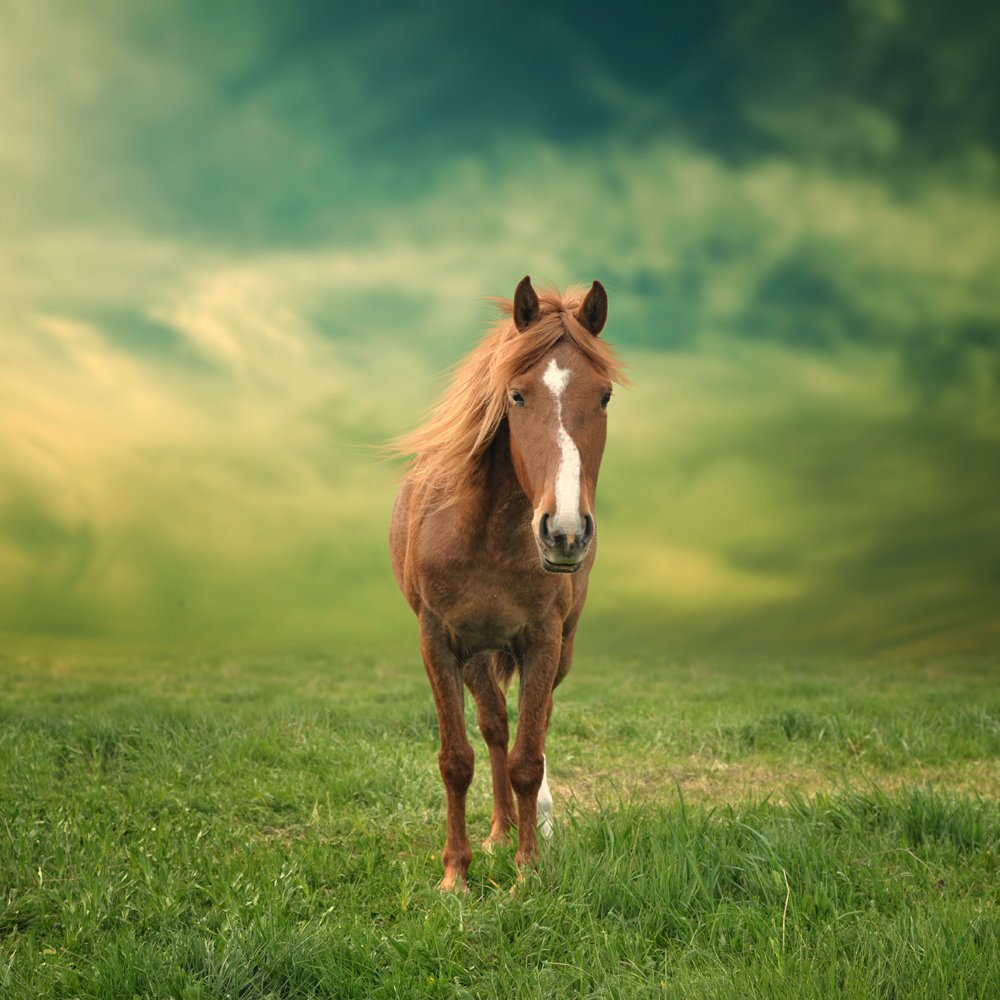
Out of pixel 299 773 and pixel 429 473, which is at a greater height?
pixel 429 473

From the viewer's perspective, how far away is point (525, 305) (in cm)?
395

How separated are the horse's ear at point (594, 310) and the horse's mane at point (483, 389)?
1.3 inches

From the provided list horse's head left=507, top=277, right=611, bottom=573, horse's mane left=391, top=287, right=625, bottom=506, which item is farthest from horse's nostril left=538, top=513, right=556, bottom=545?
horse's mane left=391, top=287, right=625, bottom=506

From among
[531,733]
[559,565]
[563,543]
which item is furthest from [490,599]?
[563,543]

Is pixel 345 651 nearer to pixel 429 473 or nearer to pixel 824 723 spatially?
pixel 824 723

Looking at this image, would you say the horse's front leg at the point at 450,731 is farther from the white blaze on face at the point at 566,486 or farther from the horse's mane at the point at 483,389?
the white blaze on face at the point at 566,486

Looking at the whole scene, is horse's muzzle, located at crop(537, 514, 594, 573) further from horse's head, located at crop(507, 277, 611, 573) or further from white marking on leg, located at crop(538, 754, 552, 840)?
white marking on leg, located at crop(538, 754, 552, 840)

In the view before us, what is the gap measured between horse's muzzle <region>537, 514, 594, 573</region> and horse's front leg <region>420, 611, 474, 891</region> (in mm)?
1247

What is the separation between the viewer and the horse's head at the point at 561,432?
3348mm

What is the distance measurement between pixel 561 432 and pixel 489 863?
2.19 meters

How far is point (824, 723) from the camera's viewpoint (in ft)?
25.8

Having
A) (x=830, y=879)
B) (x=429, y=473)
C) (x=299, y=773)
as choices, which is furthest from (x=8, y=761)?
(x=830, y=879)

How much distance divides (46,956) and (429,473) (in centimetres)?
263

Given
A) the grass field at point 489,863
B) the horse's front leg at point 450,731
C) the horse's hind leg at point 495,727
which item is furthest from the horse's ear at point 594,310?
the grass field at point 489,863
